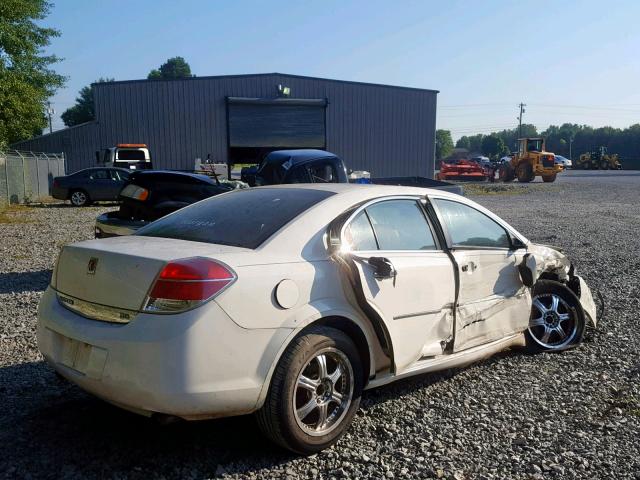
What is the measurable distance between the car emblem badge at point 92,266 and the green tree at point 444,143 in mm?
127355

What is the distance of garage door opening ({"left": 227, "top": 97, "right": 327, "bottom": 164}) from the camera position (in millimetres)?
31219

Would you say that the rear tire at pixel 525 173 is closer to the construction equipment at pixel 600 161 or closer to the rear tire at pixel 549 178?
the rear tire at pixel 549 178

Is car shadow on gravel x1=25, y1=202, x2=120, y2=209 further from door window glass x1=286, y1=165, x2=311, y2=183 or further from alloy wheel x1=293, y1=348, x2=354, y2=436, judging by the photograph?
alloy wheel x1=293, y1=348, x2=354, y2=436

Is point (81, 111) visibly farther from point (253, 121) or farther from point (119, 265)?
point (119, 265)

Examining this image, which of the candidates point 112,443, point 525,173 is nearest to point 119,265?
point 112,443

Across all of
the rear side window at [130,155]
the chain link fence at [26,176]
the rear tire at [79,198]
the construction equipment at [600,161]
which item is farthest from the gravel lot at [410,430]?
the construction equipment at [600,161]

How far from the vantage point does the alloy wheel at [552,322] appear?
5102mm

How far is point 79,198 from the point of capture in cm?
2148

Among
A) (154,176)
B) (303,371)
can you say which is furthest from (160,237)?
(154,176)

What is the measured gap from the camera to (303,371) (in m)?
3.27

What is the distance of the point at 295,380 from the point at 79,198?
2043 cm

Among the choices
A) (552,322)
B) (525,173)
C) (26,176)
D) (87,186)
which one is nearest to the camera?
(552,322)

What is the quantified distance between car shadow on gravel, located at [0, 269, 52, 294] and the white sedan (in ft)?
13.5

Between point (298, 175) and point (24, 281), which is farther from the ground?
point (298, 175)
